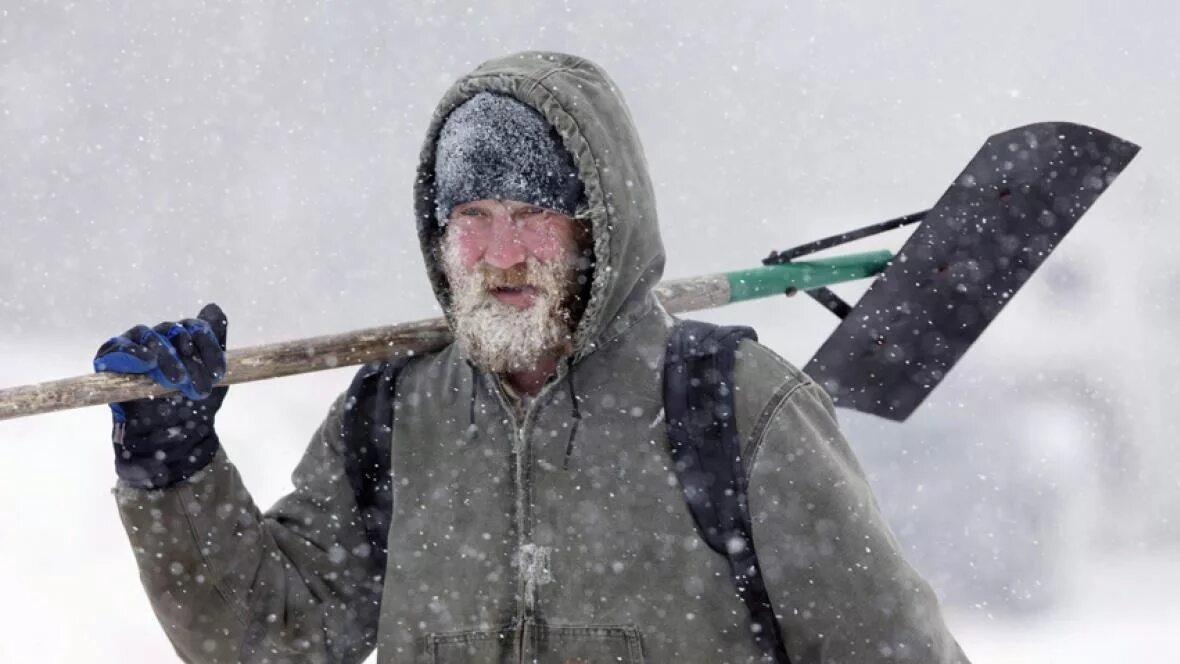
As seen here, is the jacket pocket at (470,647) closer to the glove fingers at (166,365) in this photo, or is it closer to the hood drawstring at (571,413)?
the hood drawstring at (571,413)

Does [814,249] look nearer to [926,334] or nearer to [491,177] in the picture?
[926,334]

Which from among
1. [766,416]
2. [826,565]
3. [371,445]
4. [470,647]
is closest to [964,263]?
[766,416]

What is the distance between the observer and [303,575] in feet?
10.4

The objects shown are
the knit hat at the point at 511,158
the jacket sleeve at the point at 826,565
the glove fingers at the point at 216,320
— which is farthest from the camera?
the glove fingers at the point at 216,320

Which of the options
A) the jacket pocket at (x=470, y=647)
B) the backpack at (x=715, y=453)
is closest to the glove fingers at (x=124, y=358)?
the jacket pocket at (x=470, y=647)

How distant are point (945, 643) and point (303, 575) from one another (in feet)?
5.71

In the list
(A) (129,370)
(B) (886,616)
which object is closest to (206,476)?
(A) (129,370)

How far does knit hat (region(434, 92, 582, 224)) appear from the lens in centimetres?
281

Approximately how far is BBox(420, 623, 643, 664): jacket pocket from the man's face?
2.19 feet

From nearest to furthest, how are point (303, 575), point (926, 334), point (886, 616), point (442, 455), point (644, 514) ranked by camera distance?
point (886, 616) < point (644, 514) < point (442, 455) < point (303, 575) < point (926, 334)

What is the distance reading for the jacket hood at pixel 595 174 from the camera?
273 centimetres

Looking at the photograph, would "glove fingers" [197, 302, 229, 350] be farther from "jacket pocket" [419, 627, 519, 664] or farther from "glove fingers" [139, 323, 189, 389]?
"jacket pocket" [419, 627, 519, 664]

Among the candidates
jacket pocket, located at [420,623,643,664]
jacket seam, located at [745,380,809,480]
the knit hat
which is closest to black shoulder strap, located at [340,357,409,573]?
jacket pocket, located at [420,623,643,664]

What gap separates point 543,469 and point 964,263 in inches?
108
